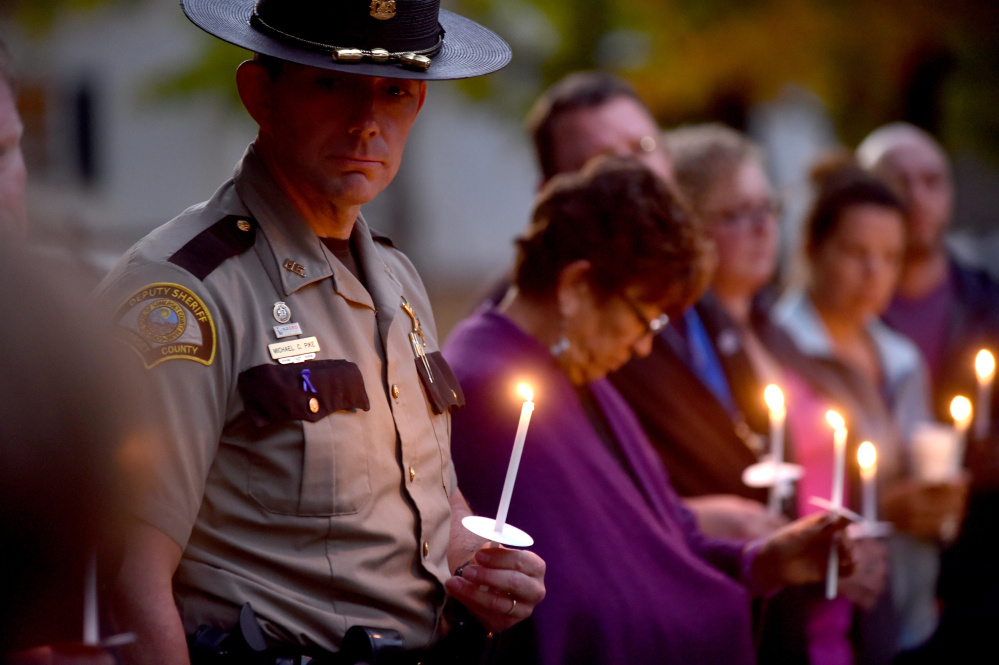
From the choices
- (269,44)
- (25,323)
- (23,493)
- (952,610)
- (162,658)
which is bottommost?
(952,610)

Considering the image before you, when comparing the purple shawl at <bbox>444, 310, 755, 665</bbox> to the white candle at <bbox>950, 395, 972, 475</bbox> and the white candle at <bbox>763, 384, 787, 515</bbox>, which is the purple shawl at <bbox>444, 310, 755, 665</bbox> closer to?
the white candle at <bbox>763, 384, 787, 515</bbox>

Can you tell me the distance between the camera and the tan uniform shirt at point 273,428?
6.12 ft

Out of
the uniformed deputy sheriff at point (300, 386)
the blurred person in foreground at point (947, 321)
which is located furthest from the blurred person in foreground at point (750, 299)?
the uniformed deputy sheriff at point (300, 386)

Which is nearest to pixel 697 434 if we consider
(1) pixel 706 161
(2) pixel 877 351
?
(1) pixel 706 161

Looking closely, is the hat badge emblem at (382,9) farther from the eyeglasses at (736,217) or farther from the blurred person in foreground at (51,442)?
the eyeglasses at (736,217)

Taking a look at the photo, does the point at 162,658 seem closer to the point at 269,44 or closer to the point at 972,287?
the point at 269,44

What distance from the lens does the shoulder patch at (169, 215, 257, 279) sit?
195 centimetres

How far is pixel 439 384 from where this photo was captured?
237cm

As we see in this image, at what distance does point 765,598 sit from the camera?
3217 mm

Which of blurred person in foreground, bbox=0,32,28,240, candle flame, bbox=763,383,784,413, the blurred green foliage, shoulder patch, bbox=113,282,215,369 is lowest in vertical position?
candle flame, bbox=763,383,784,413

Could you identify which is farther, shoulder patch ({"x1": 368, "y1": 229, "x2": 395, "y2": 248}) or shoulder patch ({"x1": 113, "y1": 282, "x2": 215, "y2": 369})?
shoulder patch ({"x1": 368, "y1": 229, "x2": 395, "y2": 248})

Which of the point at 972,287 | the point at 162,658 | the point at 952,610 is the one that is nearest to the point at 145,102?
the point at 972,287

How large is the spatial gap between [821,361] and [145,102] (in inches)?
384

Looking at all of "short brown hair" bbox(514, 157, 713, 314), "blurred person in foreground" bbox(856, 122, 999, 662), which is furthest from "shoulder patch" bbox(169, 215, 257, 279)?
"blurred person in foreground" bbox(856, 122, 999, 662)
